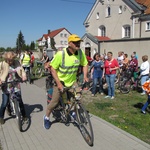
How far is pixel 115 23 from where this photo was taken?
34812 mm

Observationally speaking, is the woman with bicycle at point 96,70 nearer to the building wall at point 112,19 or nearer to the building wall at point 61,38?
the building wall at point 112,19

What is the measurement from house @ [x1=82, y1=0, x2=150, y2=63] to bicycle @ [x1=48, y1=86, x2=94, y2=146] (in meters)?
19.2

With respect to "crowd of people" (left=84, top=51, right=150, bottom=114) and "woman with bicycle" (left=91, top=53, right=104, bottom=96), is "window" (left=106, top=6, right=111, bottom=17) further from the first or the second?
"woman with bicycle" (left=91, top=53, right=104, bottom=96)

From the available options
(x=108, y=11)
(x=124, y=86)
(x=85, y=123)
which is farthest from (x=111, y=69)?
(x=108, y=11)

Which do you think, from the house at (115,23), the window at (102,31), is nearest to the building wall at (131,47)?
the house at (115,23)

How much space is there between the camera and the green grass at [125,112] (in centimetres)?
526

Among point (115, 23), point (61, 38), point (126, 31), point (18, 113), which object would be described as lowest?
point (18, 113)

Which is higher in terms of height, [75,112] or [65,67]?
[65,67]

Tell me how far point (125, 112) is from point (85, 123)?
2.63 meters

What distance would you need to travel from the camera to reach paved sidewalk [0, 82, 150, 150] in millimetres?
4238

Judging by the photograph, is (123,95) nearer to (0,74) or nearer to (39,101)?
(39,101)

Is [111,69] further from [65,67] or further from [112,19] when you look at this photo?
[112,19]

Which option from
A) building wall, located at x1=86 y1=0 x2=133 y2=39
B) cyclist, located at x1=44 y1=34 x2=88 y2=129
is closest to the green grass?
cyclist, located at x1=44 y1=34 x2=88 y2=129

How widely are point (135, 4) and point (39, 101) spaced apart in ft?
91.0
